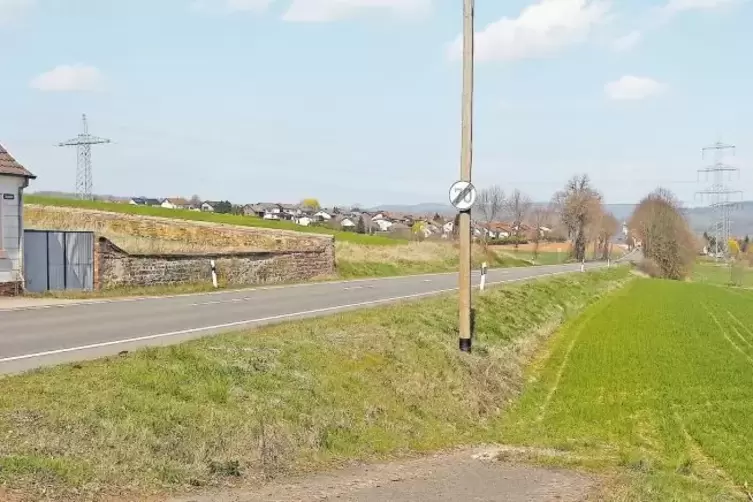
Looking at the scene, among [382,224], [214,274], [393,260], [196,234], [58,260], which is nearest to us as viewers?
[58,260]

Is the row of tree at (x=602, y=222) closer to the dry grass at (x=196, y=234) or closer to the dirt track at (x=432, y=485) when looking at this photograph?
the dry grass at (x=196, y=234)

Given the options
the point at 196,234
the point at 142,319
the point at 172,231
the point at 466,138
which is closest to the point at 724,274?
the point at 196,234

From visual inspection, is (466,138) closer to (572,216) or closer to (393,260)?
(393,260)

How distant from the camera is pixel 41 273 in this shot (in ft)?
77.8

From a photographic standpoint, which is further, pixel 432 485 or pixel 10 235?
pixel 10 235

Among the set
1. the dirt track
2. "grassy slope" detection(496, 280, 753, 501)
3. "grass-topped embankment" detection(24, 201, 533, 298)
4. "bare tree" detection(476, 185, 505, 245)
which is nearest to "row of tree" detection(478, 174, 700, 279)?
"bare tree" detection(476, 185, 505, 245)

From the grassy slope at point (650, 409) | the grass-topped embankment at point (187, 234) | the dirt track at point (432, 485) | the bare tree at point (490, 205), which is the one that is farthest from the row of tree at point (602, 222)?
the dirt track at point (432, 485)

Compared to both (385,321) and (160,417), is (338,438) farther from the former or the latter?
(385,321)

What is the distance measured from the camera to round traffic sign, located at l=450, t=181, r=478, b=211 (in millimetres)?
15164

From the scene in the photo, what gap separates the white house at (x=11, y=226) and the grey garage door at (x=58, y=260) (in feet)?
3.35

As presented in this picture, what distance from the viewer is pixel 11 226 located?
22109 millimetres

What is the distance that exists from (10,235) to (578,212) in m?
102

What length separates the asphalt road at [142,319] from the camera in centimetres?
1222

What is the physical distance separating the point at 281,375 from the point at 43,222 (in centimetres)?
3633
